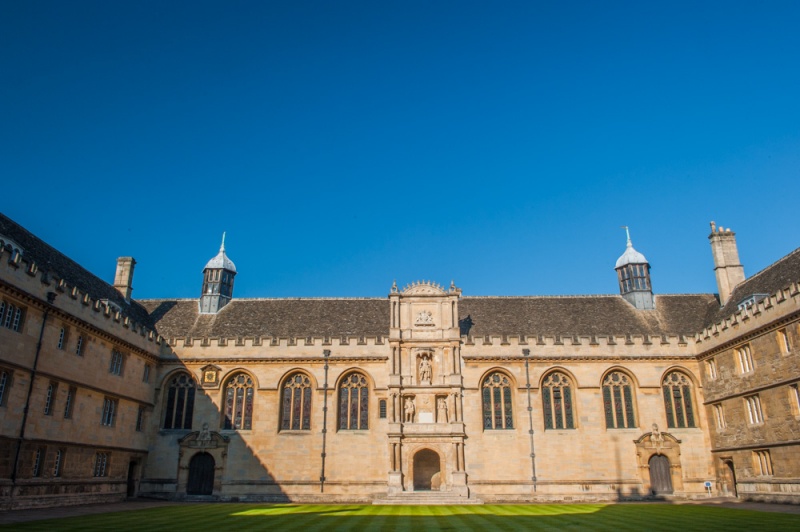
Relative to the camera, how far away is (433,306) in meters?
35.2

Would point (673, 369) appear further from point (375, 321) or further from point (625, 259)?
point (375, 321)

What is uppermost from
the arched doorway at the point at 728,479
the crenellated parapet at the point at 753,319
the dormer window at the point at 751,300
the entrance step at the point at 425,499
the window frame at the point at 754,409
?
the dormer window at the point at 751,300

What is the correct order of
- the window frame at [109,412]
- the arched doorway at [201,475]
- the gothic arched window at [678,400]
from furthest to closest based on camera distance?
the gothic arched window at [678,400], the arched doorway at [201,475], the window frame at [109,412]

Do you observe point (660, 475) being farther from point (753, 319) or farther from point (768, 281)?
point (768, 281)

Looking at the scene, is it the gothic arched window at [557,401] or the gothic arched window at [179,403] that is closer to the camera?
the gothic arched window at [557,401]

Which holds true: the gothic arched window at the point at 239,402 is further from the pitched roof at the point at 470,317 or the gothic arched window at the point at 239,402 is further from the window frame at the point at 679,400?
the window frame at the point at 679,400

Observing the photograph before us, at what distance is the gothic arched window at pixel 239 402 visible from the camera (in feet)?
110

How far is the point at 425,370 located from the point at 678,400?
49.7 feet

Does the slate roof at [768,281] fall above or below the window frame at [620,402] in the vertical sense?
above

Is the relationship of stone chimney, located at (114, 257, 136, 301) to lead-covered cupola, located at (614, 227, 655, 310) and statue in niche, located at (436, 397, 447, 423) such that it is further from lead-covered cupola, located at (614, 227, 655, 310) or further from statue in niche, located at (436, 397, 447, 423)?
lead-covered cupola, located at (614, 227, 655, 310)

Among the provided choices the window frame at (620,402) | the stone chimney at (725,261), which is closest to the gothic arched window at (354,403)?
the window frame at (620,402)

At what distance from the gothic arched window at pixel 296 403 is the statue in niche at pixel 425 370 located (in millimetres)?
6827

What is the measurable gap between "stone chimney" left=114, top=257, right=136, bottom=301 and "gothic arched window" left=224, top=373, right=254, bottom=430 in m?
11.0

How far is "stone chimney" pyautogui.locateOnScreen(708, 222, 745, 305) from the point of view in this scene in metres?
36.7
